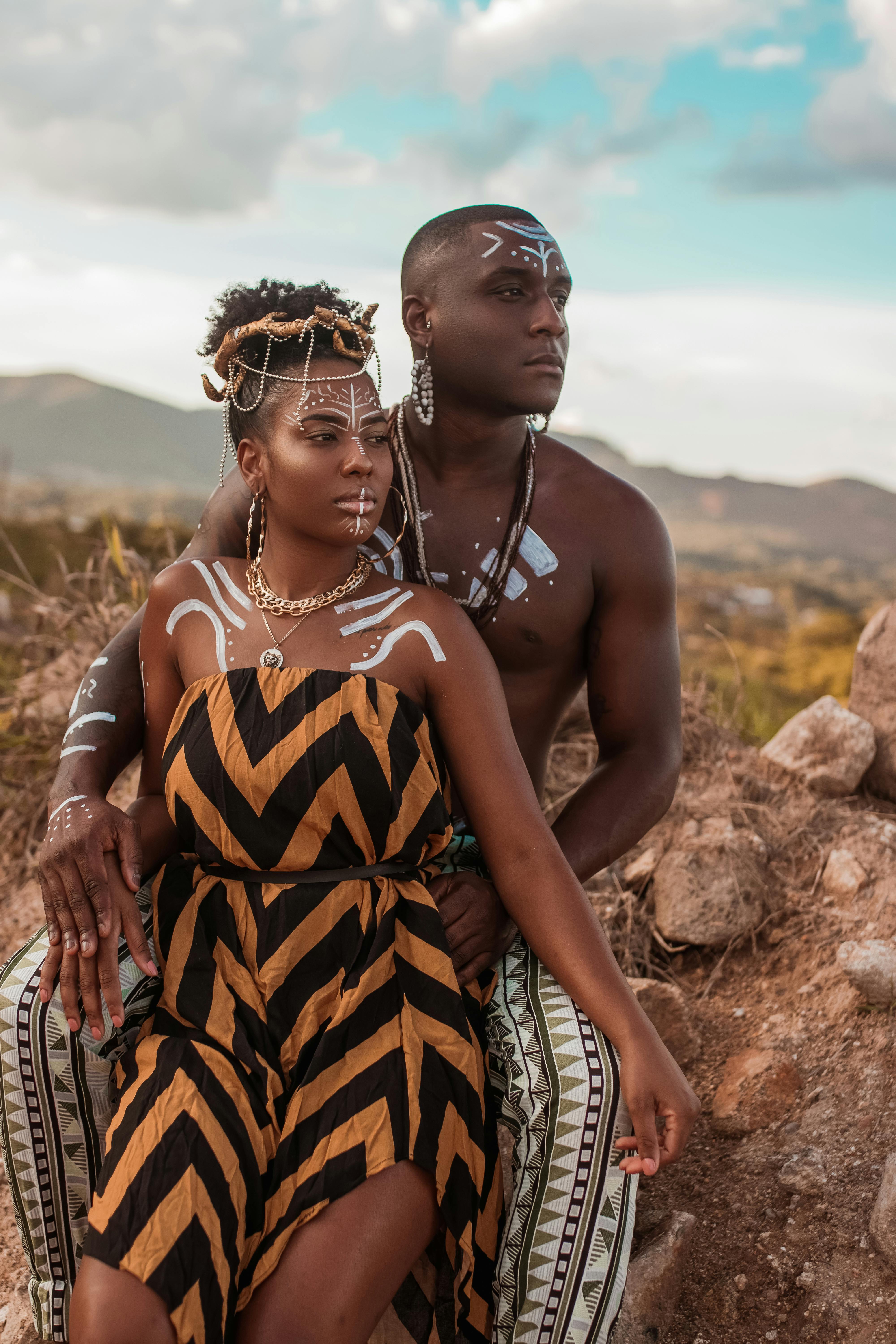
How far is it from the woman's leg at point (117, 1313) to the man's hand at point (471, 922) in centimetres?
70

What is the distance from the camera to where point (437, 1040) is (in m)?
1.83

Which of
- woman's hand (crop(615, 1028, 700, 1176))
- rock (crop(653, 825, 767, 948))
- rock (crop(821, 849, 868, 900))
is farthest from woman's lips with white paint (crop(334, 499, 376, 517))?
rock (crop(821, 849, 868, 900))

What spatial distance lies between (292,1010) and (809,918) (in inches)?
68.3

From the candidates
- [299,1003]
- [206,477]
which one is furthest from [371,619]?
[206,477]

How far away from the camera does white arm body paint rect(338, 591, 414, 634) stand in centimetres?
203

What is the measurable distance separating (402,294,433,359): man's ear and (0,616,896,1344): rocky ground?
1.61 meters

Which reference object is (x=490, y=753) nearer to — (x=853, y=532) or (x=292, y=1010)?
(x=292, y=1010)

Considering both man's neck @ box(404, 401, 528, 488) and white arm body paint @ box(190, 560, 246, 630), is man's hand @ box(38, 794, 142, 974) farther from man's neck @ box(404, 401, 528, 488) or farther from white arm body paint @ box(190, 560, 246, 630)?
man's neck @ box(404, 401, 528, 488)

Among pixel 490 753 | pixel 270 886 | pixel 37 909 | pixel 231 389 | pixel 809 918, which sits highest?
pixel 231 389

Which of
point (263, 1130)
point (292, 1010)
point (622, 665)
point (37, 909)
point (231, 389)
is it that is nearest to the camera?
point (263, 1130)

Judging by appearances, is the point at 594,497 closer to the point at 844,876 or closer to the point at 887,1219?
the point at 844,876

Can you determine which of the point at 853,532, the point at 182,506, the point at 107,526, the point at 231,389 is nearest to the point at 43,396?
the point at 182,506

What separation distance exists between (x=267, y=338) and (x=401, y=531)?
592 mm

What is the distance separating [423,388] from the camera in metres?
2.53
